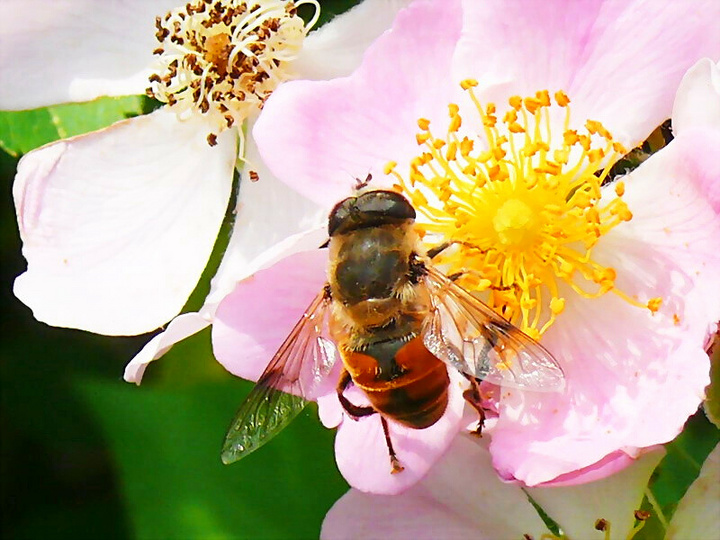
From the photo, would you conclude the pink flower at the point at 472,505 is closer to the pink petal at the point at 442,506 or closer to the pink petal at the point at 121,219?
the pink petal at the point at 442,506

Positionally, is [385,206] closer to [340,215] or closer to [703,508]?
[340,215]

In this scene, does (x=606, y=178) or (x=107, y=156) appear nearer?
(x=606, y=178)

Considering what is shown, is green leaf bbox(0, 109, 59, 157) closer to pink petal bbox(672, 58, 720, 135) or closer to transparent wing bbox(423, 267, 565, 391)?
transparent wing bbox(423, 267, 565, 391)

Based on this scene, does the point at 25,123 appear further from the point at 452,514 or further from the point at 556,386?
the point at 556,386

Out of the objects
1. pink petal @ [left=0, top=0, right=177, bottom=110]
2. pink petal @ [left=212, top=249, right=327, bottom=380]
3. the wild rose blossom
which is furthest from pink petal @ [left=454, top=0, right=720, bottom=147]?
pink petal @ [left=0, top=0, right=177, bottom=110]

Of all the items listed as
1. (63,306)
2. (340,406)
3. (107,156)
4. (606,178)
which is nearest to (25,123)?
(107,156)
